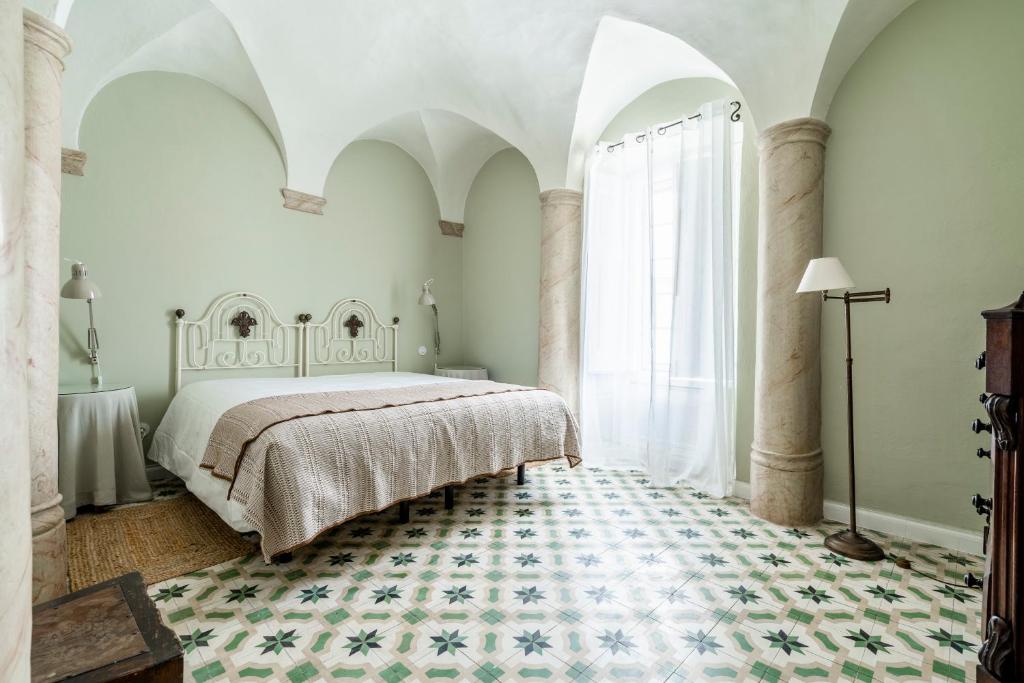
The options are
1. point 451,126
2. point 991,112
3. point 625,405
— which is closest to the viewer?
point 991,112

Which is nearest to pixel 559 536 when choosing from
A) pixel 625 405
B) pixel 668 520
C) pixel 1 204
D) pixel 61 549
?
pixel 668 520

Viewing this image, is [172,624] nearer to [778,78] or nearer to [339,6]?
[339,6]

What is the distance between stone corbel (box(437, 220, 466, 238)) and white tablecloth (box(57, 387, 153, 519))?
11.5 feet

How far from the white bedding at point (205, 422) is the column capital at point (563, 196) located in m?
2.01

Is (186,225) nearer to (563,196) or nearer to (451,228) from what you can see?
(451,228)

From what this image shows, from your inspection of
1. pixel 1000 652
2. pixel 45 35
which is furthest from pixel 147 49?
pixel 1000 652

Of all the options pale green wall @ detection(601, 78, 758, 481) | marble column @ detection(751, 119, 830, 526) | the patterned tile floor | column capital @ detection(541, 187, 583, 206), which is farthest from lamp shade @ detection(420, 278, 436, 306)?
marble column @ detection(751, 119, 830, 526)

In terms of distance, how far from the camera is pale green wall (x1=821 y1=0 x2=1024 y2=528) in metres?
2.50

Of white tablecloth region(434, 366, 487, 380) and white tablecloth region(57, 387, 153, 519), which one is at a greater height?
white tablecloth region(434, 366, 487, 380)

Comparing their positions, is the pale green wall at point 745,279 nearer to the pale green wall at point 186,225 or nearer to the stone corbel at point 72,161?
the pale green wall at point 186,225

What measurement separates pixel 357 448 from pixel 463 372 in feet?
8.93

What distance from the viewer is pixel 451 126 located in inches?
195

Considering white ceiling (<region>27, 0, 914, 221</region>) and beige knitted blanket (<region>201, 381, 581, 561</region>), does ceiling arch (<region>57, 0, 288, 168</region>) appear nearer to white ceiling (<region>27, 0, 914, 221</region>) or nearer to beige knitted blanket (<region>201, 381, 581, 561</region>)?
white ceiling (<region>27, 0, 914, 221</region>)

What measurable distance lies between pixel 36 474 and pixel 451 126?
4.34 m
